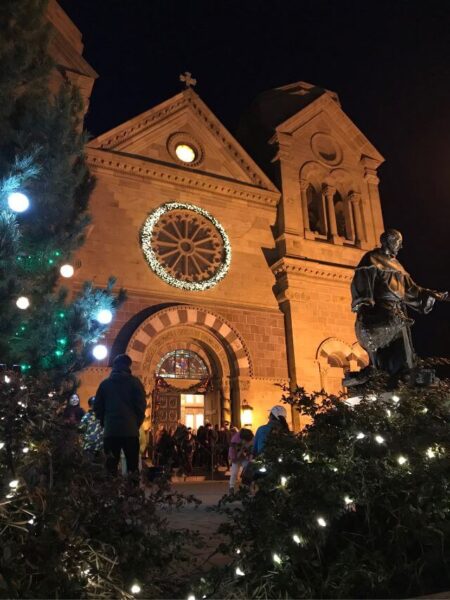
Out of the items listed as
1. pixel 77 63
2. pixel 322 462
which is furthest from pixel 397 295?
pixel 77 63

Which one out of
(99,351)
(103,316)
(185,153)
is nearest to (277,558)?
(103,316)

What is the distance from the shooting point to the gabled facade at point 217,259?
47.1 ft

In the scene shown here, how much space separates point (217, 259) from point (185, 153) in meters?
3.96

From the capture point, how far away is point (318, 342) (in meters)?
16.2

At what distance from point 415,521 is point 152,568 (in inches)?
72.9

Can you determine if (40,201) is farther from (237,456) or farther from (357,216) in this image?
(357,216)

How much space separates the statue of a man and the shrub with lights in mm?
2229

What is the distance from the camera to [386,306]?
6.45 meters

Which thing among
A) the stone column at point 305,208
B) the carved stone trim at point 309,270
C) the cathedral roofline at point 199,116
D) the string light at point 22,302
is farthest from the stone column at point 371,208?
the string light at point 22,302

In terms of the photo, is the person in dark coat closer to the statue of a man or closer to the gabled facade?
the statue of a man

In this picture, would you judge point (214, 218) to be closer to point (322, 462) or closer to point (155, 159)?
point (155, 159)

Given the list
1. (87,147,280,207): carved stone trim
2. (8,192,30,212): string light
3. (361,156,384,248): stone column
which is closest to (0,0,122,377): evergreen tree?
(8,192,30,212): string light

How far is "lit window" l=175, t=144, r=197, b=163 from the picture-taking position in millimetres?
16625

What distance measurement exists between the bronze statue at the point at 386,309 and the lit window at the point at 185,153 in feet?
36.5
